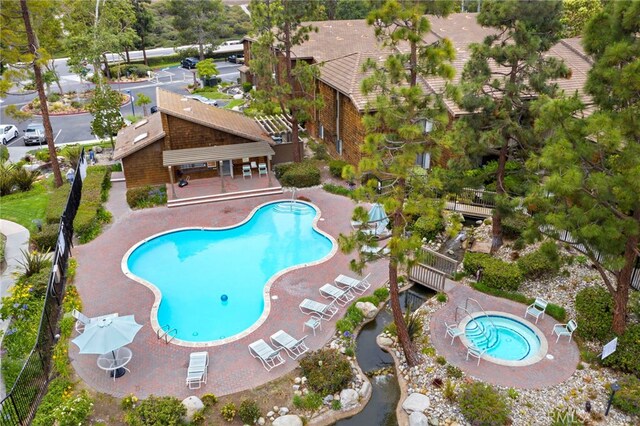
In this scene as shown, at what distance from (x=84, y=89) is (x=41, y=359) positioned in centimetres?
4641

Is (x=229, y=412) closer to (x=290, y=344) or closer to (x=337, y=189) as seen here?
(x=290, y=344)

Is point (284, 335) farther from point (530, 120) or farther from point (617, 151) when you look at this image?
point (530, 120)

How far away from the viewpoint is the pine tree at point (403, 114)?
12008 mm

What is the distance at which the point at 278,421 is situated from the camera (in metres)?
12.5

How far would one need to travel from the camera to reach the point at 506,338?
15875 mm

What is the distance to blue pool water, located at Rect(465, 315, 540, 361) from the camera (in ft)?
50.0

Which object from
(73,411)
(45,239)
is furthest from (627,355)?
(45,239)

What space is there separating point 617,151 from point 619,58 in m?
2.29

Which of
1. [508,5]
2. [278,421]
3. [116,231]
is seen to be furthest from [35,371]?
[508,5]

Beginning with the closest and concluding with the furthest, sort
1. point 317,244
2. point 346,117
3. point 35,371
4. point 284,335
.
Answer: point 35,371 → point 284,335 → point 317,244 → point 346,117

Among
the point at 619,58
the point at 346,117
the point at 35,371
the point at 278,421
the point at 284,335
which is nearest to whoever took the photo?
the point at 619,58

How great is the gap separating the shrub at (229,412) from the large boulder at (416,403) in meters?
4.74


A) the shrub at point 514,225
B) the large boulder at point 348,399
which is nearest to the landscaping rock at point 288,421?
the large boulder at point 348,399

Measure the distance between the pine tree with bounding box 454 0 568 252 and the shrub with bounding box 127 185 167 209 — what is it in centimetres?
1609
